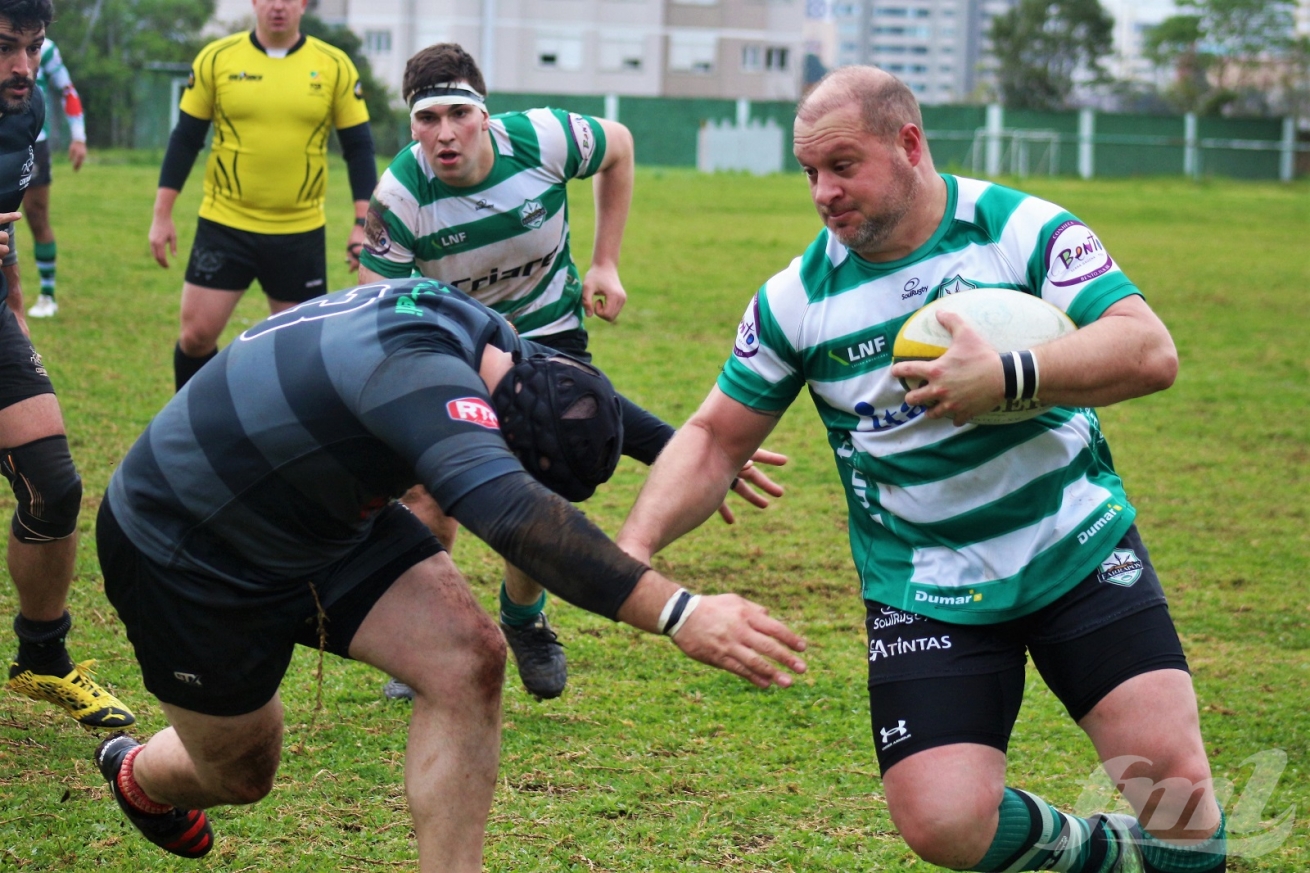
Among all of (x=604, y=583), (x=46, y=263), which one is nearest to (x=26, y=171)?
(x=604, y=583)

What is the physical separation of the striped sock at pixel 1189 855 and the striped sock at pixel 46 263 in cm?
1079

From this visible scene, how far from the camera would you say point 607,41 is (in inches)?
2889

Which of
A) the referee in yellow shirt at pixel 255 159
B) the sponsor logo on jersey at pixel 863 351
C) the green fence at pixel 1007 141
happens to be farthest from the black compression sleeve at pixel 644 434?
the green fence at pixel 1007 141

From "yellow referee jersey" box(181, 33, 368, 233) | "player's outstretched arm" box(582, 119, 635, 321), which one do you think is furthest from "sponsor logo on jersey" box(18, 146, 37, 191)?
"yellow referee jersey" box(181, 33, 368, 233)

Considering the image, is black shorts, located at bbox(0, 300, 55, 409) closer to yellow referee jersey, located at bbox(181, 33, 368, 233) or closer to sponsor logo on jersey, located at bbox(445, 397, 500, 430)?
sponsor logo on jersey, located at bbox(445, 397, 500, 430)

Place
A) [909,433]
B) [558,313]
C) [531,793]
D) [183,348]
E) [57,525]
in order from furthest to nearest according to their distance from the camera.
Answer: [183,348] < [558,313] < [57,525] < [531,793] < [909,433]

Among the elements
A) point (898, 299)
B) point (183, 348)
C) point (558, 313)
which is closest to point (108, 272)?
point (183, 348)

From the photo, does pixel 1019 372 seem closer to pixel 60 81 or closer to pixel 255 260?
pixel 255 260

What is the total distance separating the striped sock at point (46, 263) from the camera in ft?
38.9

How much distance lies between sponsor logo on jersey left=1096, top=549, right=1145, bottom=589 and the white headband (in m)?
3.10

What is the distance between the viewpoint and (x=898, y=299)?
3604 millimetres

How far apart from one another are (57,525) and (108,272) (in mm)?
10793

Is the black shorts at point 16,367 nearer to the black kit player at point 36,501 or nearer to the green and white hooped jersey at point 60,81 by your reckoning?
the black kit player at point 36,501

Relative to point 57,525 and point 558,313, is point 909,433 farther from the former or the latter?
point 57,525
